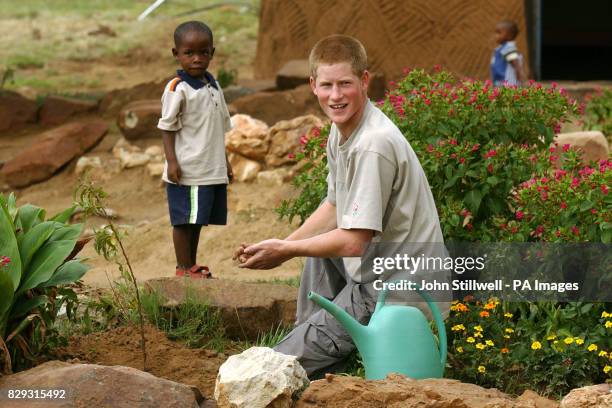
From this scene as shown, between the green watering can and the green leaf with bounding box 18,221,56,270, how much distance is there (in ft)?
3.47

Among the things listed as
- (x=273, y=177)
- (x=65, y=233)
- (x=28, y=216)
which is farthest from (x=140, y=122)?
(x=65, y=233)

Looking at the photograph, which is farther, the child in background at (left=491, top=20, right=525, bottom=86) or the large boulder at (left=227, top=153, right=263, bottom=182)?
the child in background at (left=491, top=20, right=525, bottom=86)

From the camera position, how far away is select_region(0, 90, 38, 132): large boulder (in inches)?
481

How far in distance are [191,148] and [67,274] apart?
6.61ft

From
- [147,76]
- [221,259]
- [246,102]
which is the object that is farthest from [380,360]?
[147,76]

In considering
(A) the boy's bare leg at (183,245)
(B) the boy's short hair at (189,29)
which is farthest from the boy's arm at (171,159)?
(B) the boy's short hair at (189,29)

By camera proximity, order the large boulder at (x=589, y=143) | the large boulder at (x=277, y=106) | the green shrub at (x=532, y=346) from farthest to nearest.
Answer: the large boulder at (x=277, y=106)
the large boulder at (x=589, y=143)
the green shrub at (x=532, y=346)

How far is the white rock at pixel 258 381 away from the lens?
12.6 ft

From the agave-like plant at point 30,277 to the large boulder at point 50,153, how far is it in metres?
5.94

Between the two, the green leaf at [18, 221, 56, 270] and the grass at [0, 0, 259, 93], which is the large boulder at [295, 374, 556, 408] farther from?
the grass at [0, 0, 259, 93]

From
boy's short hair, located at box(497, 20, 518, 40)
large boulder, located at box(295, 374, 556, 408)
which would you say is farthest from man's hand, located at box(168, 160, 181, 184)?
boy's short hair, located at box(497, 20, 518, 40)

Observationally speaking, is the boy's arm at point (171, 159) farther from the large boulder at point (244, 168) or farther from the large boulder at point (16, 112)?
the large boulder at point (16, 112)

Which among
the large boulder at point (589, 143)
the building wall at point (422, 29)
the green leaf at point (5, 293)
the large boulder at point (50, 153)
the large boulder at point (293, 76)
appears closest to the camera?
the green leaf at point (5, 293)

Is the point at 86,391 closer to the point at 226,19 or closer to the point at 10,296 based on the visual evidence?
the point at 10,296
